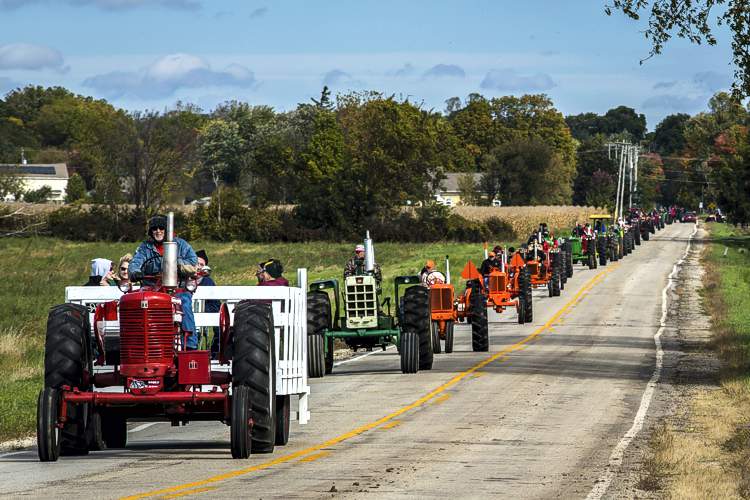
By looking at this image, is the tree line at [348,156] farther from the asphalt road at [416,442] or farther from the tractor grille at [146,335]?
the tractor grille at [146,335]

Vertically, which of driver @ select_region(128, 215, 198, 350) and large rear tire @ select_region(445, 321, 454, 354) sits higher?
driver @ select_region(128, 215, 198, 350)

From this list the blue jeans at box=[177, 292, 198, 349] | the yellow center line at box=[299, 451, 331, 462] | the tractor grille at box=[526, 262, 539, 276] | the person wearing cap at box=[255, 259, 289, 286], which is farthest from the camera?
the tractor grille at box=[526, 262, 539, 276]

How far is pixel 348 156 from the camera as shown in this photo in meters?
99.0

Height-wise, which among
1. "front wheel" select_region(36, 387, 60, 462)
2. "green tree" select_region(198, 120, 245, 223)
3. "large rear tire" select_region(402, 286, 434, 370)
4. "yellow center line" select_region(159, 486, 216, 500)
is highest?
"green tree" select_region(198, 120, 245, 223)

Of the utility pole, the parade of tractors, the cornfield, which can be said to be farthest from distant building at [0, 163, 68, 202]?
the parade of tractors

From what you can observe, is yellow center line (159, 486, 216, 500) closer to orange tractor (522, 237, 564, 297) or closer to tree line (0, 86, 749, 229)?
orange tractor (522, 237, 564, 297)

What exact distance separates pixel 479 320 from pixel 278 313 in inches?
622

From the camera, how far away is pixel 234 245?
88.9 m

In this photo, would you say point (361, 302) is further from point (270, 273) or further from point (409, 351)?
point (270, 273)

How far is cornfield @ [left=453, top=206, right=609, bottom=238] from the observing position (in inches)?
3910

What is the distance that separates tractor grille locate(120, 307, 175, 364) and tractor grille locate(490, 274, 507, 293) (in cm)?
2270

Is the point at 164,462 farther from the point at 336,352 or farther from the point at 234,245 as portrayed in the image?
the point at 234,245

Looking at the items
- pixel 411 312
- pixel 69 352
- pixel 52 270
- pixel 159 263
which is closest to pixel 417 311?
pixel 411 312

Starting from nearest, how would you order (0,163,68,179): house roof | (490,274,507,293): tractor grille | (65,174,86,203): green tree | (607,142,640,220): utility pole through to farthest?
(490,274,507,293): tractor grille → (607,142,640,220): utility pole → (65,174,86,203): green tree → (0,163,68,179): house roof
